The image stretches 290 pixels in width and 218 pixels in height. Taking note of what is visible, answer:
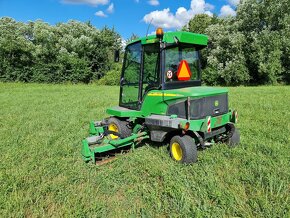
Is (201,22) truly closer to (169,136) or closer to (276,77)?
(276,77)

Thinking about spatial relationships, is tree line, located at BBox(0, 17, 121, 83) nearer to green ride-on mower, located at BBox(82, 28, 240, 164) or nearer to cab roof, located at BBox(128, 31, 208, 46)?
green ride-on mower, located at BBox(82, 28, 240, 164)

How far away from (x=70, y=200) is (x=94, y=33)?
29.6 metres

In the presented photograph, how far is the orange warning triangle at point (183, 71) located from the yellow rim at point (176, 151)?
1.27 m

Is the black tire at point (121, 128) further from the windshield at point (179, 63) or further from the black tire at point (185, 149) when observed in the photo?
the windshield at point (179, 63)

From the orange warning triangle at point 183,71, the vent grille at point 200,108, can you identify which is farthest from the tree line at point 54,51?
the vent grille at point 200,108

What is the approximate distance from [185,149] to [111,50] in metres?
28.6

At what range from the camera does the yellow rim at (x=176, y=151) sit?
201 inches

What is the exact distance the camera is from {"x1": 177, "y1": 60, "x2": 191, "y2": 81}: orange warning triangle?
5.43 meters

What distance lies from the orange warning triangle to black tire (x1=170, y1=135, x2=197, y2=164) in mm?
1165

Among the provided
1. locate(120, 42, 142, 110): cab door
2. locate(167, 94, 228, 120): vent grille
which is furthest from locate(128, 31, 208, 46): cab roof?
locate(167, 94, 228, 120): vent grille

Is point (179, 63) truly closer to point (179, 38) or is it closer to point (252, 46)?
point (179, 38)

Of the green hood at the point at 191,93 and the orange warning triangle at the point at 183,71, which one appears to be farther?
the orange warning triangle at the point at 183,71

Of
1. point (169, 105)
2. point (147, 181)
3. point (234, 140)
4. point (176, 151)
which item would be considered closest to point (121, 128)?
point (169, 105)

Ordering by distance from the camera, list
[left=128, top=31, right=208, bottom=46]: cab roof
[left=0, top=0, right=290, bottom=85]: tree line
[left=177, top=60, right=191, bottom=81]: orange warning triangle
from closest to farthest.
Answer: [left=128, top=31, right=208, bottom=46]: cab roof, [left=177, top=60, right=191, bottom=81]: orange warning triangle, [left=0, top=0, right=290, bottom=85]: tree line
